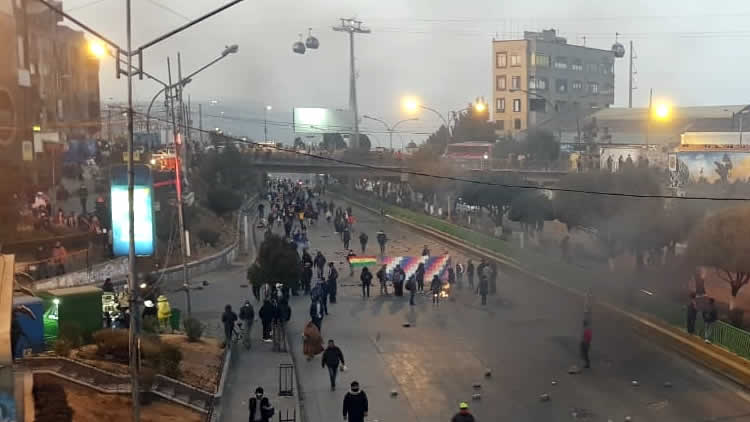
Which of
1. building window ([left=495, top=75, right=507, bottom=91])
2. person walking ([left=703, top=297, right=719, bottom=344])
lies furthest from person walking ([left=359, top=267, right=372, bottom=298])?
building window ([left=495, top=75, right=507, bottom=91])

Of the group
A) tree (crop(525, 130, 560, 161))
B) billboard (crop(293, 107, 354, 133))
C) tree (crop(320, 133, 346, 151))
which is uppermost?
billboard (crop(293, 107, 354, 133))

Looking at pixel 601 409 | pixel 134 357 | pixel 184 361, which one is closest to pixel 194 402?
pixel 184 361

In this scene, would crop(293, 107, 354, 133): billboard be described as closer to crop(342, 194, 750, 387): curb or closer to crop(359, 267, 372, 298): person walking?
crop(359, 267, 372, 298): person walking

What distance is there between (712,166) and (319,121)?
87.6 metres

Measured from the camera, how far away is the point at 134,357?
381 inches

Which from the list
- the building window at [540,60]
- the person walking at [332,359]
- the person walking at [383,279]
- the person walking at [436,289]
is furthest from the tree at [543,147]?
the person walking at [332,359]

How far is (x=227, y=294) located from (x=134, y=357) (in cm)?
1532

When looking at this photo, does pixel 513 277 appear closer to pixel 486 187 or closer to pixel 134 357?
pixel 486 187

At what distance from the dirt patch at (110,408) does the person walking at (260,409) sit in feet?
3.37

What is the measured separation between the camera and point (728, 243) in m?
18.6

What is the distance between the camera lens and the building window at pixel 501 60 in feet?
278

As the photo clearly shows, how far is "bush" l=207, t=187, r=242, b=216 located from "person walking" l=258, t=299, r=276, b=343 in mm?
26759

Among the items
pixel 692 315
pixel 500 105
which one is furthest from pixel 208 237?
pixel 500 105

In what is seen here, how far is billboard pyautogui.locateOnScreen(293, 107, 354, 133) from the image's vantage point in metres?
120
